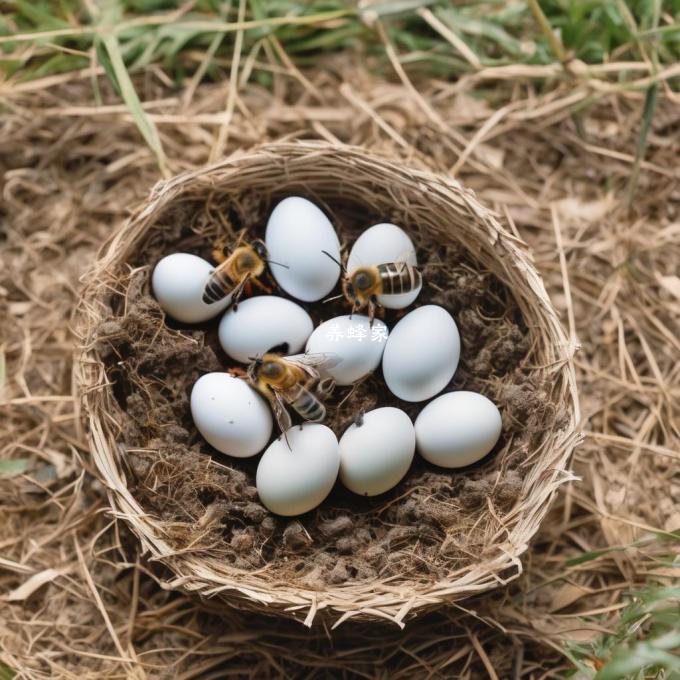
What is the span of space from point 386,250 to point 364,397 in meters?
0.35

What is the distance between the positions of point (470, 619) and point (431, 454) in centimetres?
39

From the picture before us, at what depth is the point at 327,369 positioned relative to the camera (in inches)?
73.2

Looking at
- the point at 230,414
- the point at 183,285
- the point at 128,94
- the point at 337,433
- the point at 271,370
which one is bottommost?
the point at 337,433

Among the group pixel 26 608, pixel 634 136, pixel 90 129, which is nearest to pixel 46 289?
pixel 90 129

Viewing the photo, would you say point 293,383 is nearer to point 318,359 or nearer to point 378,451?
point 318,359

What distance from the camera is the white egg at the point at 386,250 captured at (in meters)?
1.94

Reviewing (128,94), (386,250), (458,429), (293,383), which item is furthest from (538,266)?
(128,94)

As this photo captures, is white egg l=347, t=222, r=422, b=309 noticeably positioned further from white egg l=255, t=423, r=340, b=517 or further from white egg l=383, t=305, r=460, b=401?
white egg l=255, t=423, r=340, b=517

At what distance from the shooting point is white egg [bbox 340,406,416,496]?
178cm

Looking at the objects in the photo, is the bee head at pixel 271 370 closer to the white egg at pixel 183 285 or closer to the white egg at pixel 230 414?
the white egg at pixel 230 414

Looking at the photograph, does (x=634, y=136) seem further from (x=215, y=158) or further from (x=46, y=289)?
(x=46, y=289)

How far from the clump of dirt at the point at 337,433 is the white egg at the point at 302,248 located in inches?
3.6

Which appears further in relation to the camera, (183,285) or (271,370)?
(183,285)

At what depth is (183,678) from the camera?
184cm
